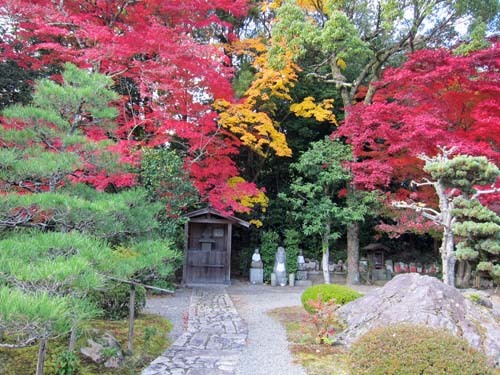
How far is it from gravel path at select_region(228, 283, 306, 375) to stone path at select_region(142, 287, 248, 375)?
163 mm

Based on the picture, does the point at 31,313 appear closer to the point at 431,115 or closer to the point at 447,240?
the point at 447,240

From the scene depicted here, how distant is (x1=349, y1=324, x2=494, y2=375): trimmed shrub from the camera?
342cm

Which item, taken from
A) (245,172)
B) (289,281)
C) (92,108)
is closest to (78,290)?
(92,108)

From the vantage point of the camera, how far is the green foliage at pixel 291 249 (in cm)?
1446

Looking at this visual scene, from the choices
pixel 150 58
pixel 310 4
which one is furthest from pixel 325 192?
pixel 150 58

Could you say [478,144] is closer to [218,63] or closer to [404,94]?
[404,94]

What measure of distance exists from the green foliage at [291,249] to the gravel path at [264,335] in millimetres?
2250

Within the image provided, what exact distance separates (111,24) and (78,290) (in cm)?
1012

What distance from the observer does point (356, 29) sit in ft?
41.7

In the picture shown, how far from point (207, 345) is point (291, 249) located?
9.10m

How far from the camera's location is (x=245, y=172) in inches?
648

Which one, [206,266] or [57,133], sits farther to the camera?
[206,266]

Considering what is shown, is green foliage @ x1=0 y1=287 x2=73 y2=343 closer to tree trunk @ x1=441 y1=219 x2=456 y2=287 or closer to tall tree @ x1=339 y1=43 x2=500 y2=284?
tree trunk @ x1=441 y1=219 x2=456 y2=287

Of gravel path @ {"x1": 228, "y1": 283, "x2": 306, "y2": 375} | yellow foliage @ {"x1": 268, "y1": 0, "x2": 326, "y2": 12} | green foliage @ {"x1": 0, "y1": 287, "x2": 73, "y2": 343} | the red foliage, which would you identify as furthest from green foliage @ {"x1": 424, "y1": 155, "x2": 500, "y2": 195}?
yellow foliage @ {"x1": 268, "y1": 0, "x2": 326, "y2": 12}
